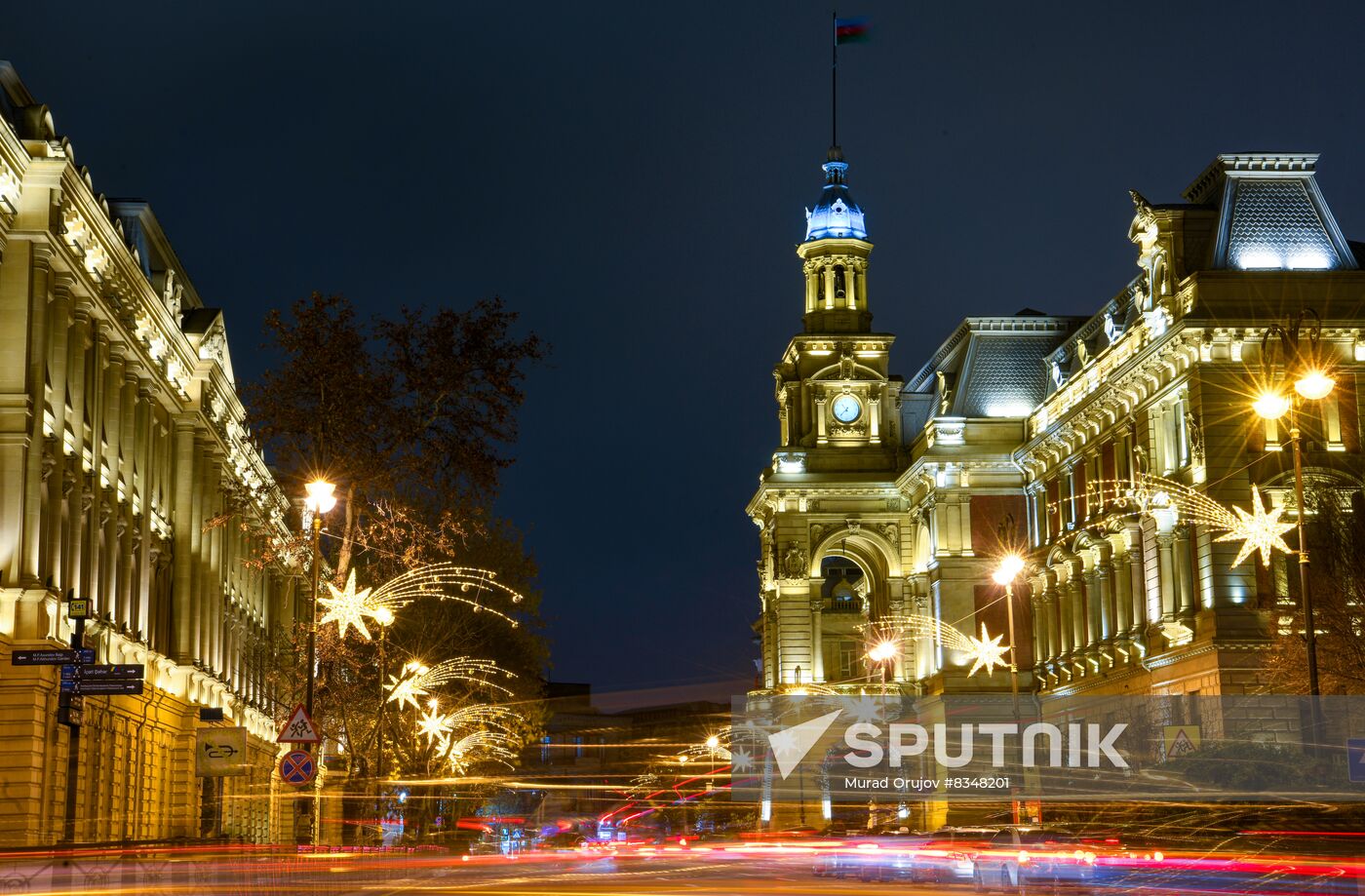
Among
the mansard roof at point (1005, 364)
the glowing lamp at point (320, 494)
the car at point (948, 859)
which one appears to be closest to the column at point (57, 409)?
the glowing lamp at point (320, 494)

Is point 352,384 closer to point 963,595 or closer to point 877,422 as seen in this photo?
point 963,595

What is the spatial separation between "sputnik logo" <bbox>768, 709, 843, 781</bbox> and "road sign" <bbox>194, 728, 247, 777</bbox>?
44.9 m

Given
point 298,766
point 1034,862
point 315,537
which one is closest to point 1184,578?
point 1034,862

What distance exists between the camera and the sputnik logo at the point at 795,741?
90375 mm

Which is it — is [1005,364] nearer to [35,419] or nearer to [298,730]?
[35,419]

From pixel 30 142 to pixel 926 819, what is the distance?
45597mm

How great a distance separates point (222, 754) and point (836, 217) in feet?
178

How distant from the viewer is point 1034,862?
28.6m

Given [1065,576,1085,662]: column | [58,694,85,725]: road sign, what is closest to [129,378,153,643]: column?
[58,694,85,725]: road sign

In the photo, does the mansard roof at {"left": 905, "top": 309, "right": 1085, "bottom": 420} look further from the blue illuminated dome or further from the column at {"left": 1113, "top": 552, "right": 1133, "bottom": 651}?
the column at {"left": 1113, "top": 552, "right": 1133, "bottom": 651}

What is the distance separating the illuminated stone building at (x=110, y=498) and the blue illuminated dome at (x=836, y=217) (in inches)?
1433

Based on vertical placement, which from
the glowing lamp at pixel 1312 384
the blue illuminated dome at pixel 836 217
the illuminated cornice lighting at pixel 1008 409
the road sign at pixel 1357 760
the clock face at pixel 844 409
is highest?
the blue illuminated dome at pixel 836 217

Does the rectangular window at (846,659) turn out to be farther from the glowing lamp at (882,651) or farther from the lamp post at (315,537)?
the lamp post at (315,537)

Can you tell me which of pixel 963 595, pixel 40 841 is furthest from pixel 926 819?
pixel 40 841
